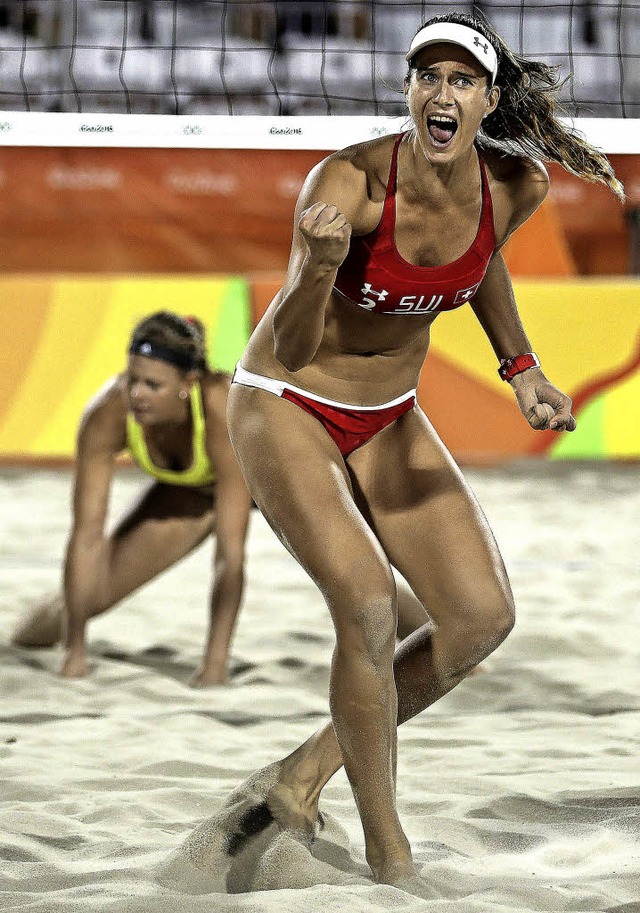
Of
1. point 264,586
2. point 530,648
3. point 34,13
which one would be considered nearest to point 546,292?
point 264,586

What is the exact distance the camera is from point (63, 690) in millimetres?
4062

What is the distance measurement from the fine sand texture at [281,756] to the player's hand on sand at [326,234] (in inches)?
47.7

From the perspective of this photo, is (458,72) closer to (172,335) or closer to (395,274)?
(395,274)

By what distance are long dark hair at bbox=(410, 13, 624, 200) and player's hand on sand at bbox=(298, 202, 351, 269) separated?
2.01 feet

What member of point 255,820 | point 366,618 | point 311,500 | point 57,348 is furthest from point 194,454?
point 57,348

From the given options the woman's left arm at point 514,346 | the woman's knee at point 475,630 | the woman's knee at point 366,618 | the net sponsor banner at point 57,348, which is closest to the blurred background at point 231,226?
the net sponsor banner at point 57,348

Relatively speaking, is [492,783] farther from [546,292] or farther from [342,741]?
[546,292]

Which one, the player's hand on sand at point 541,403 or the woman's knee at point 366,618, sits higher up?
the player's hand on sand at point 541,403

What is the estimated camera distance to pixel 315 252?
2.15m

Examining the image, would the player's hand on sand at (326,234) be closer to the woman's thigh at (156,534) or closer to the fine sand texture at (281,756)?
the fine sand texture at (281,756)

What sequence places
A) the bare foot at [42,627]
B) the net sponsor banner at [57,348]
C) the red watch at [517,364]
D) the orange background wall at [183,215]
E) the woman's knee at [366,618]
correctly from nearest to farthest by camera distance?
1. the woman's knee at [366,618]
2. the red watch at [517,364]
3. the bare foot at [42,627]
4. the net sponsor banner at [57,348]
5. the orange background wall at [183,215]

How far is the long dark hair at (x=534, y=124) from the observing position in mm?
2523

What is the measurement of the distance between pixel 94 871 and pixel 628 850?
45.3 inches

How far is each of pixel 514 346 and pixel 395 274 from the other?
487 mm
